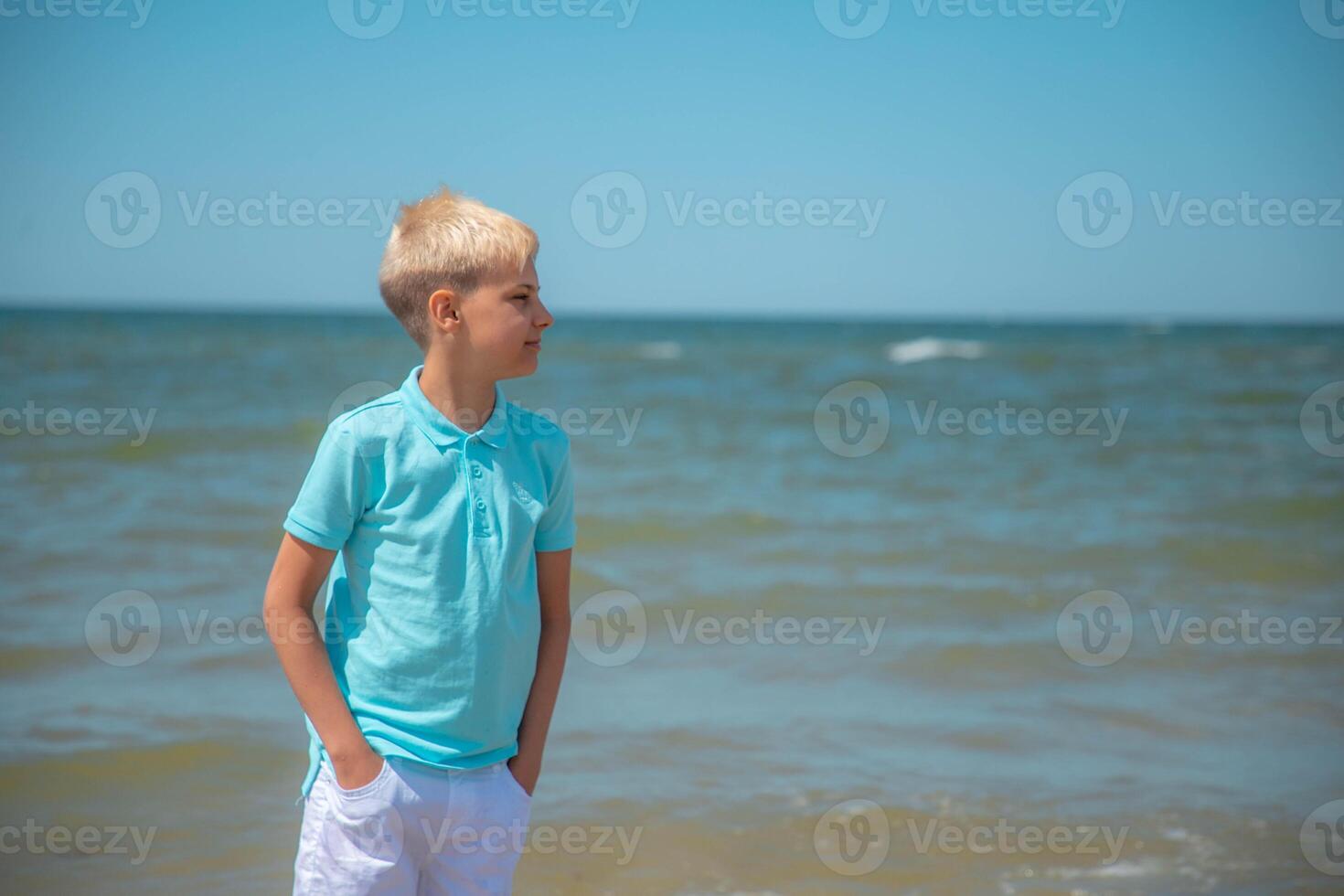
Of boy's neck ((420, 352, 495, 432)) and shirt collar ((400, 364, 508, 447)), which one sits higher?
boy's neck ((420, 352, 495, 432))

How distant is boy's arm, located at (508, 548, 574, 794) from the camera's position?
6.61 ft

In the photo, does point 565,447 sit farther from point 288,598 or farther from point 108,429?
point 108,429

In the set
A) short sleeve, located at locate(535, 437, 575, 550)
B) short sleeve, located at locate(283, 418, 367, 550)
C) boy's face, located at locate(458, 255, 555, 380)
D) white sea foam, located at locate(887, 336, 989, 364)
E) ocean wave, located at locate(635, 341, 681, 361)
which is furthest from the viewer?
ocean wave, located at locate(635, 341, 681, 361)

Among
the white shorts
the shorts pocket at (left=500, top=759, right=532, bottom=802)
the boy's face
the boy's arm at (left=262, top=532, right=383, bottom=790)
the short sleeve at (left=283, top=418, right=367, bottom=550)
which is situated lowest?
the white shorts

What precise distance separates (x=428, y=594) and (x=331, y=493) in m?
0.22

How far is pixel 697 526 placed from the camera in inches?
326

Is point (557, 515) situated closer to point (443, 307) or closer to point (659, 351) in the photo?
point (443, 307)

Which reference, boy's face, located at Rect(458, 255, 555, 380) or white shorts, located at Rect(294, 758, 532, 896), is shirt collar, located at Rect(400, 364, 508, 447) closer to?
boy's face, located at Rect(458, 255, 555, 380)

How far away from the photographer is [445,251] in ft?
A: 6.39

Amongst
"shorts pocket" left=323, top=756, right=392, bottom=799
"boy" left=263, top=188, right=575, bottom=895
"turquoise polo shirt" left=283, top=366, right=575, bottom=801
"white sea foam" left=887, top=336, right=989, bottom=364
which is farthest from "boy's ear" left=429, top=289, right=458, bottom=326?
"white sea foam" left=887, top=336, right=989, bottom=364

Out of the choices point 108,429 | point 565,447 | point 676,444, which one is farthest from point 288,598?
point 108,429

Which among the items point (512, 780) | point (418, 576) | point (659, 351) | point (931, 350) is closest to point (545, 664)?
point (512, 780)

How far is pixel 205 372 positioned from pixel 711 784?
70.2 feet

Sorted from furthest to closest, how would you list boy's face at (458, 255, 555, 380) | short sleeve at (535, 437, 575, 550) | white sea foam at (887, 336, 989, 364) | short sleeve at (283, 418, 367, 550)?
white sea foam at (887, 336, 989, 364)
short sleeve at (535, 437, 575, 550)
boy's face at (458, 255, 555, 380)
short sleeve at (283, 418, 367, 550)
